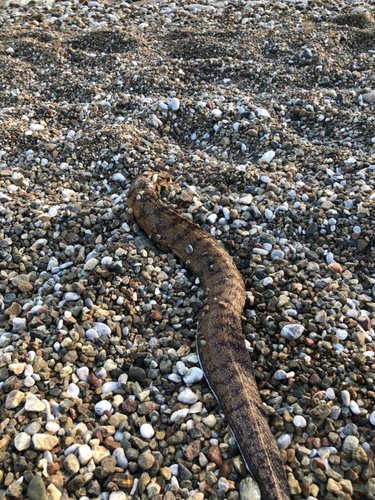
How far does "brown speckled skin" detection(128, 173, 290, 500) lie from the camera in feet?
8.39

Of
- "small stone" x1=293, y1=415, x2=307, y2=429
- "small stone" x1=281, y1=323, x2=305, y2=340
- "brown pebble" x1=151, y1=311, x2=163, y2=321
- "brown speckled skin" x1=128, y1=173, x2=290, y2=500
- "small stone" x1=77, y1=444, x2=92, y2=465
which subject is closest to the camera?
"small stone" x1=77, y1=444, x2=92, y2=465

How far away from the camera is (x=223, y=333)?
3.16m

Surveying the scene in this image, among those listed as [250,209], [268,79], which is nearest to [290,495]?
[250,209]

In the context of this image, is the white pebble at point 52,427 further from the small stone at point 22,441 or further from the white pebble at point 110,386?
the white pebble at point 110,386

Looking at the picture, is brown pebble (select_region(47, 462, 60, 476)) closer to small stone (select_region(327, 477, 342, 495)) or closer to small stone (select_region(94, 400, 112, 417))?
small stone (select_region(94, 400, 112, 417))

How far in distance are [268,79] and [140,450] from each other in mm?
5534

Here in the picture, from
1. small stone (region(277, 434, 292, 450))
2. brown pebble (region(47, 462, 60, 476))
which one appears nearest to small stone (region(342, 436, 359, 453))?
small stone (region(277, 434, 292, 450))

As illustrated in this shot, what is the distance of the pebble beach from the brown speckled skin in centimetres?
8

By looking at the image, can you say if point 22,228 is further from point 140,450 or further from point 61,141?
point 140,450

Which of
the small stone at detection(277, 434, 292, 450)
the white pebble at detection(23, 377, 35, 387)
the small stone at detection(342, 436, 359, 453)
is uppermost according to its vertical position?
the small stone at detection(342, 436, 359, 453)

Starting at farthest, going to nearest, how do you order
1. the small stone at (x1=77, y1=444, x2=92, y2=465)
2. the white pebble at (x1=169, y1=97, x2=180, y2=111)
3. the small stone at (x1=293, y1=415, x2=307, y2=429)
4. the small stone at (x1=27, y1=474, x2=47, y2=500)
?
the white pebble at (x1=169, y1=97, x2=180, y2=111) → the small stone at (x1=293, y1=415, x2=307, y2=429) → the small stone at (x1=77, y1=444, x2=92, y2=465) → the small stone at (x1=27, y1=474, x2=47, y2=500)

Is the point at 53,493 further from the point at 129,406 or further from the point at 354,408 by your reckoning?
the point at 354,408

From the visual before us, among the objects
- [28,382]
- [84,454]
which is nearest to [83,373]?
[28,382]

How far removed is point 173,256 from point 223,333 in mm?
1036
